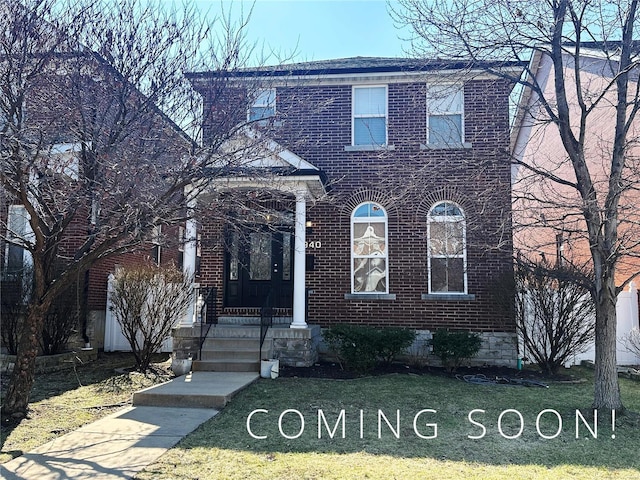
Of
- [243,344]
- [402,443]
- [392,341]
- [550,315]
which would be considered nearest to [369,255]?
[392,341]

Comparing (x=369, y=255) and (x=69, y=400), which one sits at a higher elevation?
(x=369, y=255)

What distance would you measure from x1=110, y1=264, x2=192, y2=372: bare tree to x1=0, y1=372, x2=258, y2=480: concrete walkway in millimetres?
2225

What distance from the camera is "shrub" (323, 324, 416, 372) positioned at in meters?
9.81

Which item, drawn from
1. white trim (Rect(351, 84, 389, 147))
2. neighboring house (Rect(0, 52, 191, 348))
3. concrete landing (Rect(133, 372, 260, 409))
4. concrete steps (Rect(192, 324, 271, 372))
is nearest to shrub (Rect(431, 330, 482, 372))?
concrete steps (Rect(192, 324, 271, 372))

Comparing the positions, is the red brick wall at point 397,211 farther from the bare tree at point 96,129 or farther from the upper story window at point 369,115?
the bare tree at point 96,129

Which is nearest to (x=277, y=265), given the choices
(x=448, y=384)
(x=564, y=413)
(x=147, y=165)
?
(x=448, y=384)

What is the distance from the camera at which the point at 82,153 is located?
646cm

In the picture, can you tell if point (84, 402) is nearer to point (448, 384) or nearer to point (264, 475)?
point (264, 475)

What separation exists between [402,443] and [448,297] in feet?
20.2

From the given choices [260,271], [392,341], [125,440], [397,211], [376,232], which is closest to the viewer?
[125,440]

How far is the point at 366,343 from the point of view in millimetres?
9805

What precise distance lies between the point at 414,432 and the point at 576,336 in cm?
579

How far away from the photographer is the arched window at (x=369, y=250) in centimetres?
1169

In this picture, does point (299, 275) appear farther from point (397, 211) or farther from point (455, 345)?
point (455, 345)
